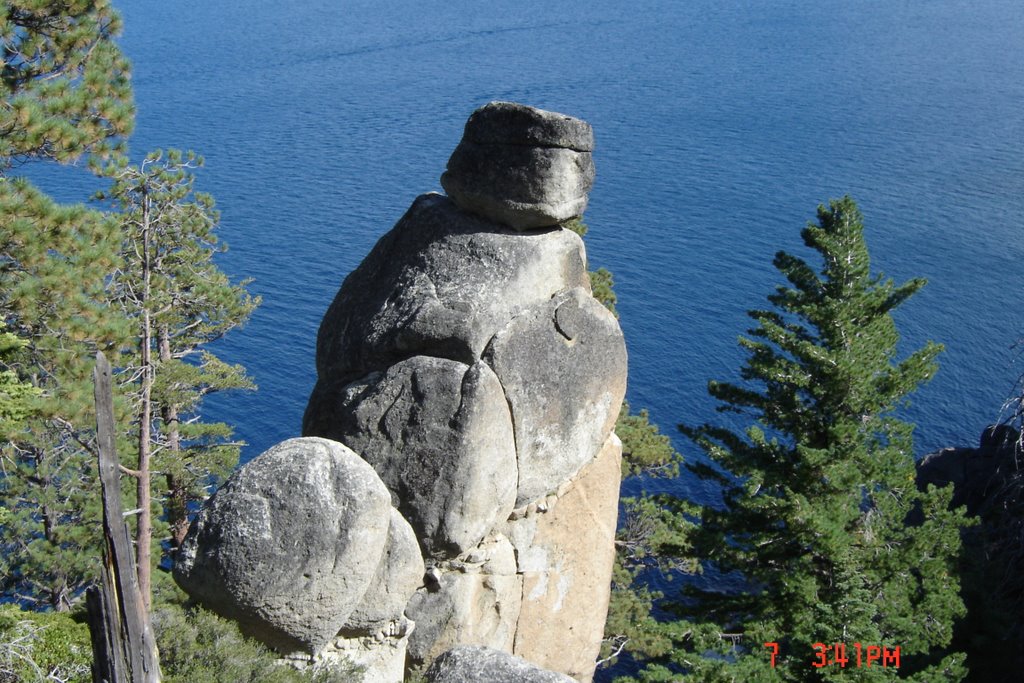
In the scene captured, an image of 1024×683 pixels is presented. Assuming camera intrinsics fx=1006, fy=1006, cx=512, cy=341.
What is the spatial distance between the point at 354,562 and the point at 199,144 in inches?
2050

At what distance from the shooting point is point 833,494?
16406mm

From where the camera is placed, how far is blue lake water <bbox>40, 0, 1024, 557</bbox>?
142 feet

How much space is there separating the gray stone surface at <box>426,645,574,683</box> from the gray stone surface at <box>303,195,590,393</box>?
3021 millimetres

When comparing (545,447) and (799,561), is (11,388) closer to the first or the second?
(545,447)

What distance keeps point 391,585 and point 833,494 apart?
901 centimetres

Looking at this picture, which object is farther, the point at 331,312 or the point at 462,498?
the point at 331,312

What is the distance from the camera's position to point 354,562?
31.4 feet

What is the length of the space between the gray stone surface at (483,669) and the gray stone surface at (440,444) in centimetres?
105

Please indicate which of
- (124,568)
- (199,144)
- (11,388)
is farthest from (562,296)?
(199,144)

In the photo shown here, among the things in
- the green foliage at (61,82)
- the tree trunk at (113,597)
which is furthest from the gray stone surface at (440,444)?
the green foliage at (61,82)

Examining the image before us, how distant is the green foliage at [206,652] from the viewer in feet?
30.1

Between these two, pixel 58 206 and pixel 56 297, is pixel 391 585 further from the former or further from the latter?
pixel 58 206

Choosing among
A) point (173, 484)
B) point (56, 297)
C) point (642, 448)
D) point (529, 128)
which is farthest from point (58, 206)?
point (642, 448)

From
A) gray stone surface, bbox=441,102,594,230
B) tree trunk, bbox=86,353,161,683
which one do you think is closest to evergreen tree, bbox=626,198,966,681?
gray stone surface, bbox=441,102,594,230
